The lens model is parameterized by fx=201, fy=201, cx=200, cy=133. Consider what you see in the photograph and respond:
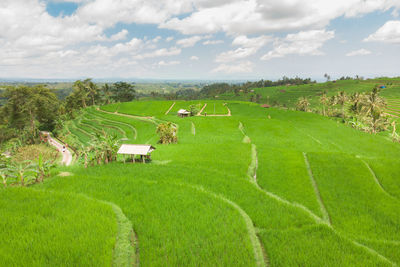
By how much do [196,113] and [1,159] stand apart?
38620 millimetres

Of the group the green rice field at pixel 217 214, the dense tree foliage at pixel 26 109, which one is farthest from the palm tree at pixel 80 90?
the green rice field at pixel 217 214

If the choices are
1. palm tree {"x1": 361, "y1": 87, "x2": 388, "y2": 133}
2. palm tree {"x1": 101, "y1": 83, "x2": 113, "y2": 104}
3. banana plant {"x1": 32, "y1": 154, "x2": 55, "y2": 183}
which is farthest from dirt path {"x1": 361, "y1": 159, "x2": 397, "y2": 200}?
palm tree {"x1": 101, "y1": 83, "x2": 113, "y2": 104}

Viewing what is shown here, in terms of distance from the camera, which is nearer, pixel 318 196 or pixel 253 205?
pixel 253 205

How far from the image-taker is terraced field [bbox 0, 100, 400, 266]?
5.83 meters

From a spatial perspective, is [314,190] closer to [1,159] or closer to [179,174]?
[179,174]

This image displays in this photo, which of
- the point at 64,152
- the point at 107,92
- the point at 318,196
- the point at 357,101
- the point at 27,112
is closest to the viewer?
the point at 318,196

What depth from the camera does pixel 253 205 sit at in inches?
360

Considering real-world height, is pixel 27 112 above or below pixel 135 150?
above

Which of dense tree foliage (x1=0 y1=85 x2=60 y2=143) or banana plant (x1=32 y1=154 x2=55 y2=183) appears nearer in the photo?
banana plant (x1=32 y1=154 x2=55 y2=183)

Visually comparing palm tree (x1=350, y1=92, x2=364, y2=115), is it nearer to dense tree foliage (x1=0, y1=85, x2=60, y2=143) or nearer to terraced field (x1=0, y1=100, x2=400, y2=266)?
terraced field (x1=0, y1=100, x2=400, y2=266)

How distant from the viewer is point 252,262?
17.8ft

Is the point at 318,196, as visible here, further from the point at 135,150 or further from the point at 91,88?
the point at 91,88

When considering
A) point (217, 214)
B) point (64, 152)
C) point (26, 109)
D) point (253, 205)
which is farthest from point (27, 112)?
point (253, 205)

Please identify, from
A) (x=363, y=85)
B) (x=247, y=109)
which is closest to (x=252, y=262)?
(x=247, y=109)
